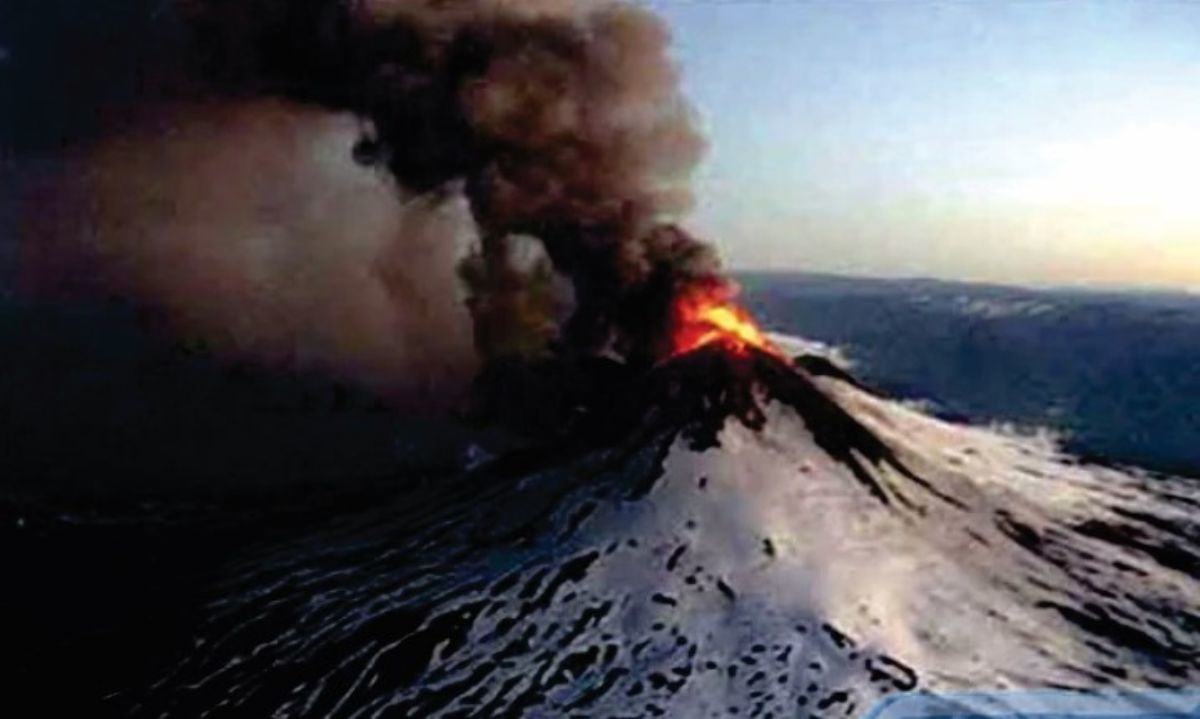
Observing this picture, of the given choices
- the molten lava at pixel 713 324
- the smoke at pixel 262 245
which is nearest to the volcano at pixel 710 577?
the molten lava at pixel 713 324

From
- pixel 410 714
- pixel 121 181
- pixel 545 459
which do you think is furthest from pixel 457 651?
pixel 121 181

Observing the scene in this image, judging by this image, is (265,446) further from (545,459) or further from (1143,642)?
(1143,642)

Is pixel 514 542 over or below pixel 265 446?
below

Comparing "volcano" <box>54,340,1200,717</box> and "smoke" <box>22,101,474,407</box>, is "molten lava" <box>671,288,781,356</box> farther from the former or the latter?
"smoke" <box>22,101,474,407</box>

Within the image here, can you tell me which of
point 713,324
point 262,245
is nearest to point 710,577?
point 713,324

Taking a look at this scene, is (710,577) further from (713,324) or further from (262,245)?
(262,245)

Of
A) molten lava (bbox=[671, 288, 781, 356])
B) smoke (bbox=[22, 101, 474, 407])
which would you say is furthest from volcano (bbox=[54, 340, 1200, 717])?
smoke (bbox=[22, 101, 474, 407])

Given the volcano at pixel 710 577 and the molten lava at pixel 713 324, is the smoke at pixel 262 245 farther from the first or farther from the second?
the molten lava at pixel 713 324
